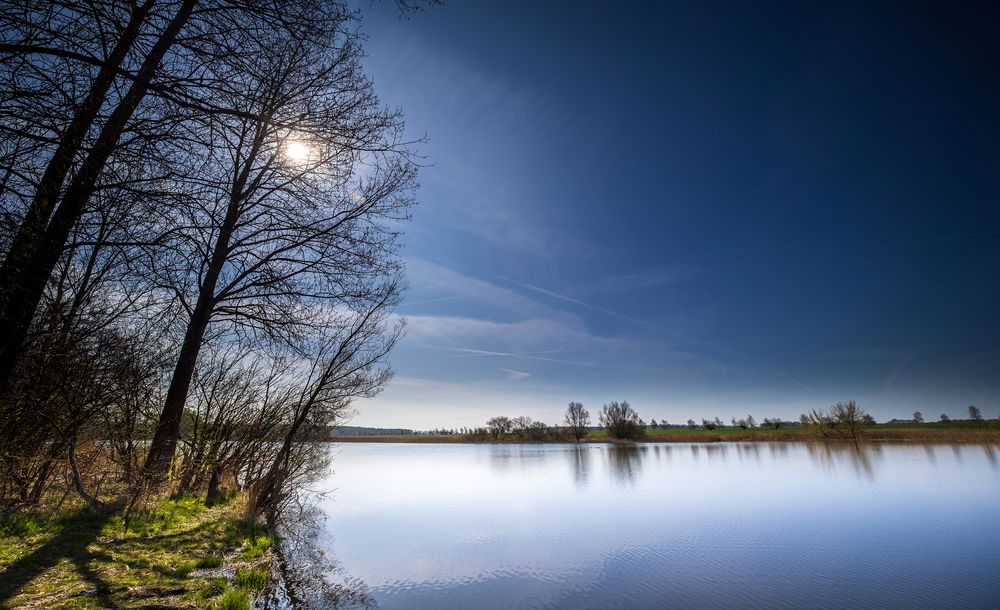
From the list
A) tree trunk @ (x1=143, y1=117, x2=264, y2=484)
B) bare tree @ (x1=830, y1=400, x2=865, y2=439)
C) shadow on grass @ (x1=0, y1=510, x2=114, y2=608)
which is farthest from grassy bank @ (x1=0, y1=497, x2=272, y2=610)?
bare tree @ (x1=830, y1=400, x2=865, y2=439)

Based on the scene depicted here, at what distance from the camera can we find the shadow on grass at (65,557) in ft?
11.7

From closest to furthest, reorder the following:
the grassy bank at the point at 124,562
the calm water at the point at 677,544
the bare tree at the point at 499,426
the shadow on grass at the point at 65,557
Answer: the shadow on grass at the point at 65,557
the grassy bank at the point at 124,562
the calm water at the point at 677,544
the bare tree at the point at 499,426

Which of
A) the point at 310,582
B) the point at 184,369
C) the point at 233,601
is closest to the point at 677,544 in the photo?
the point at 310,582

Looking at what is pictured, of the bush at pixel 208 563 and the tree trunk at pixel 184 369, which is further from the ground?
the tree trunk at pixel 184 369

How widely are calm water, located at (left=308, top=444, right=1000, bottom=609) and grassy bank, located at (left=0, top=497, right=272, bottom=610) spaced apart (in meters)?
2.05

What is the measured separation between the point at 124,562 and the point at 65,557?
55 cm

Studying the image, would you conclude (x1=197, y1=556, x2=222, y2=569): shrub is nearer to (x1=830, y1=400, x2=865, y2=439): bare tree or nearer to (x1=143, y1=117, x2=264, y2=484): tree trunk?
(x1=143, y1=117, x2=264, y2=484): tree trunk

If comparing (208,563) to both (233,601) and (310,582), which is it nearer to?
(310,582)

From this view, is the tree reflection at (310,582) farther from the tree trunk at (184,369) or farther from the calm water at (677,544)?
the tree trunk at (184,369)

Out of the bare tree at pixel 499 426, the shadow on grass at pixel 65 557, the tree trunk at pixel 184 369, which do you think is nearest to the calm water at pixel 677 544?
the shadow on grass at pixel 65 557

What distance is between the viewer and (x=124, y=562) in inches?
185

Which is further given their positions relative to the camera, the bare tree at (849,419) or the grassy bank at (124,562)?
the bare tree at (849,419)

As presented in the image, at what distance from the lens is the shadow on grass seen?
11.7 feet

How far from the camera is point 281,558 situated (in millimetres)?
7129
